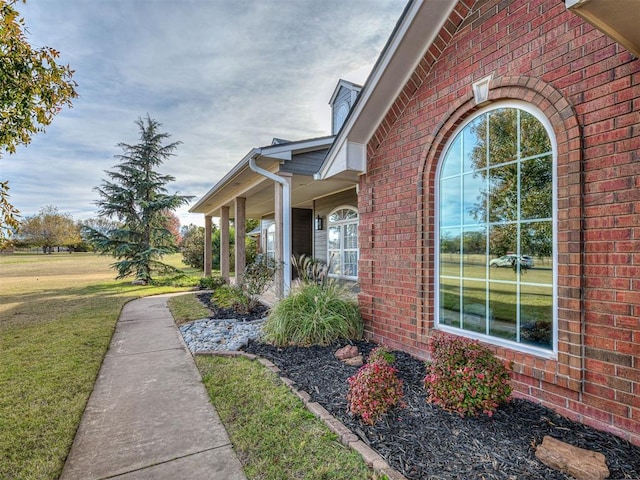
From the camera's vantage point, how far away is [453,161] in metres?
3.96

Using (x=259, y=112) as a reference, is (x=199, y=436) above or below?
below

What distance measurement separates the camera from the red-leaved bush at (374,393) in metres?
2.76

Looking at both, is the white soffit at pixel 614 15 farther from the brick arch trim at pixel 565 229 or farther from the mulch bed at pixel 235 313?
the mulch bed at pixel 235 313

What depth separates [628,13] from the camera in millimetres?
1893

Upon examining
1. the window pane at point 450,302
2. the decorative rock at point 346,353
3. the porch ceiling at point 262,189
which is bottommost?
the decorative rock at point 346,353

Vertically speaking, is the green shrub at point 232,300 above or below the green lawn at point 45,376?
above

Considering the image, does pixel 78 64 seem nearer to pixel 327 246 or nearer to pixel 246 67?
pixel 246 67

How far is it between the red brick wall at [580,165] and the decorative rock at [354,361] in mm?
1682

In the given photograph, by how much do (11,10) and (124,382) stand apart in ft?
13.2

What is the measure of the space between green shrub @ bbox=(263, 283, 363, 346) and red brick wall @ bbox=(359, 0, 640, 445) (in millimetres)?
2365

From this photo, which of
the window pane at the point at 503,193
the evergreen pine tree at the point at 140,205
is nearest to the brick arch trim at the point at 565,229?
the window pane at the point at 503,193

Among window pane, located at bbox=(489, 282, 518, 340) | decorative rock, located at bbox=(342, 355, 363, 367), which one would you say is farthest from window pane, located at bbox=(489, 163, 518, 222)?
decorative rock, located at bbox=(342, 355, 363, 367)

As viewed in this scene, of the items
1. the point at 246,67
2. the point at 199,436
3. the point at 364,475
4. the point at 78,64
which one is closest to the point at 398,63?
the point at 364,475

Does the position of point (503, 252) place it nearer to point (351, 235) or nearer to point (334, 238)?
point (351, 235)
